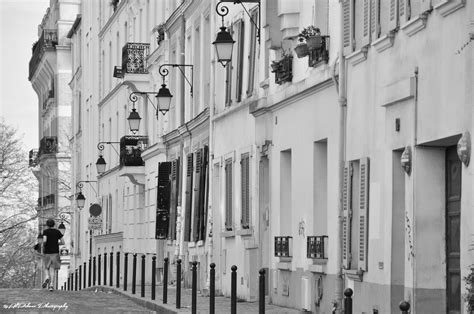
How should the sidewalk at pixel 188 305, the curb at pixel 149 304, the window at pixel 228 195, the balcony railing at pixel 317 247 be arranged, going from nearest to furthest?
the balcony railing at pixel 317 247, the sidewalk at pixel 188 305, the curb at pixel 149 304, the window at pixel 228 195

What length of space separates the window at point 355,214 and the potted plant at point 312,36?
2.73 meters

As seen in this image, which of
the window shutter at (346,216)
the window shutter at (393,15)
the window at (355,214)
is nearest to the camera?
the window shutter at (393,15)

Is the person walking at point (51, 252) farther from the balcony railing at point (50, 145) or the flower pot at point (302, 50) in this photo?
the balcony railing at point (50, 145)

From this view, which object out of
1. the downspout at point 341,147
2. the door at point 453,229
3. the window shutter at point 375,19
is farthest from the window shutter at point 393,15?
the downspout at point 341,147

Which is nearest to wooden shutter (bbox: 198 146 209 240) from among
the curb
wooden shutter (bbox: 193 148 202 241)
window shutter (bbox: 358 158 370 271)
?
wooden shutter (bbox: 193 148 202 241)

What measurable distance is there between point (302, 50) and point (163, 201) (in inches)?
762

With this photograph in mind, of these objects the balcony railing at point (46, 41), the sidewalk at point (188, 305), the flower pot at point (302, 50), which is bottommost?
the sidewalk at point (188, 305)

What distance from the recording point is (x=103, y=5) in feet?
204

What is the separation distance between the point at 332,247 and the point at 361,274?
261 centimetres

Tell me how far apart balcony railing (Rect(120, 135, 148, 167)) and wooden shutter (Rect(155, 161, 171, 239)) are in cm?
559

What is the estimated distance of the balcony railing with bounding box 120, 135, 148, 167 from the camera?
160ft

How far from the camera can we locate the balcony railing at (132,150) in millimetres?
48656

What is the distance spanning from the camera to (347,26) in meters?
21.5

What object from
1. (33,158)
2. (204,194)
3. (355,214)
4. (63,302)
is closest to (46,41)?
(33,158)
